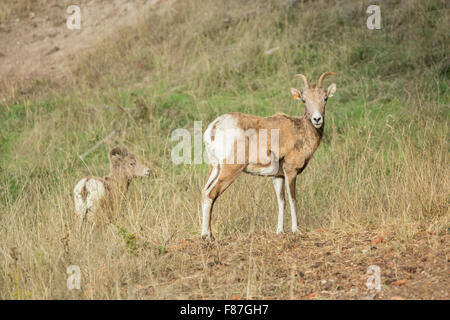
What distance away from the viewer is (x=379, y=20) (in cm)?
1477

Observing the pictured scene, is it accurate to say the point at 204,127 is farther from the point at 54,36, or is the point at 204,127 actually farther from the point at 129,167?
the point at 54,36

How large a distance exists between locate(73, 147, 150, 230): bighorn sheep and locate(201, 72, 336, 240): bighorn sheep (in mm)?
1662

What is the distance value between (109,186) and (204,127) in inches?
143

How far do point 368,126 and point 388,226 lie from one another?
3912mm

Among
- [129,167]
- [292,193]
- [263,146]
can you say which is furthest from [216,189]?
[129,167]

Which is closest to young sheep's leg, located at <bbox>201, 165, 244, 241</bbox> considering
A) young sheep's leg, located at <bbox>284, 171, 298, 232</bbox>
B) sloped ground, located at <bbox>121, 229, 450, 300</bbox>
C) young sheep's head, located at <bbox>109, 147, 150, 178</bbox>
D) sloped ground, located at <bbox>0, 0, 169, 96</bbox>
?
sloped ground, located at <bbox>121, 229, 450, 300</bbox>

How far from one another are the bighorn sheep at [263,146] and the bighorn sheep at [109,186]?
5.45 feet

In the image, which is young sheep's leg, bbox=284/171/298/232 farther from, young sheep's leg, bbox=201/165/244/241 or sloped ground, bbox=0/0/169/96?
sloped ground, bbox=0/0/169/96

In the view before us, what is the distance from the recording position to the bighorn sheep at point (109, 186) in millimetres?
8375

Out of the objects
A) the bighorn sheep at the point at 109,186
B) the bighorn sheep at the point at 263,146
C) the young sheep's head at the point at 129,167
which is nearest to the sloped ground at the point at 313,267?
the bighorn sheep at the point at 263,146

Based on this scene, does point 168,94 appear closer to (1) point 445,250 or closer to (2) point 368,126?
(2) point 368,126

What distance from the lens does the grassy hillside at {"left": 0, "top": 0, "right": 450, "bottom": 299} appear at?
6016 millimetres

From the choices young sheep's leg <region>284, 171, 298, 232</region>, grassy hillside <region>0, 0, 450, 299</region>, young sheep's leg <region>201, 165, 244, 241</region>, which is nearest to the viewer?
grassy hillside <region>0, 0, 450, 299</region>

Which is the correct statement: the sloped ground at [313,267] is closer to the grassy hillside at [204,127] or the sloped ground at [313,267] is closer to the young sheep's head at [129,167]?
the grassy hillside at [204,127]
